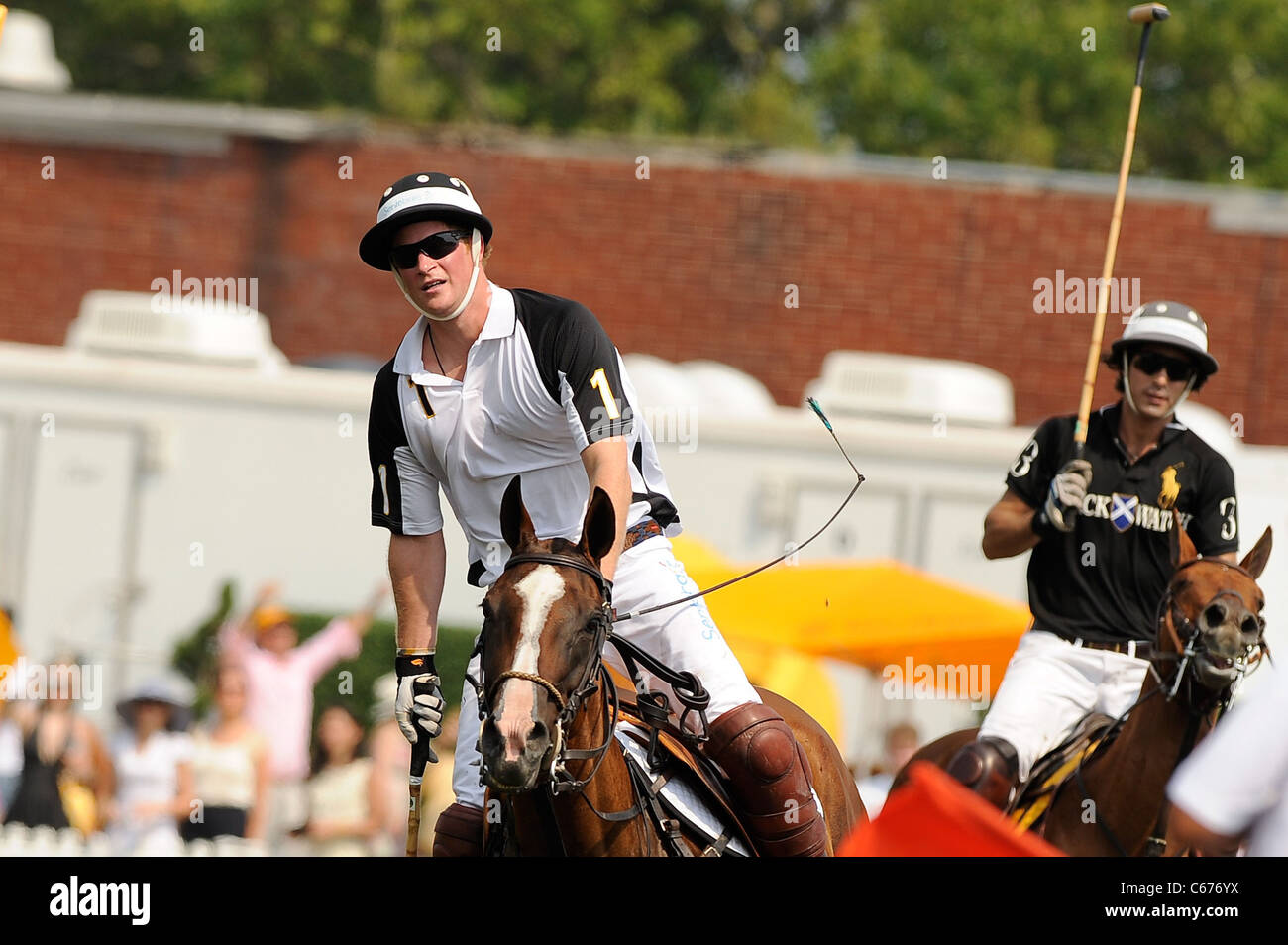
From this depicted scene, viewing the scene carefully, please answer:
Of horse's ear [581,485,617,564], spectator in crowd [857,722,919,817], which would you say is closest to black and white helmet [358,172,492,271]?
horse's ear [581,485,617,564]

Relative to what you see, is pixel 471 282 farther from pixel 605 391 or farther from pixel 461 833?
pixel 461 833

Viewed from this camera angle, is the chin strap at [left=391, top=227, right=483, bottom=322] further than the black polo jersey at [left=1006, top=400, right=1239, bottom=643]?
No

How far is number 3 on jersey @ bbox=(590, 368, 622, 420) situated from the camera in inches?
207

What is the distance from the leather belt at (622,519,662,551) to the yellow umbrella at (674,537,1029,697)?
225 inches

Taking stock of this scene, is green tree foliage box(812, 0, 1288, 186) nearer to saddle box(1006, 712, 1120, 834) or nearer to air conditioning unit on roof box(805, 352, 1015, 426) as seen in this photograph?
air conditioning unit on roof box(805, 352, 1015, 426)

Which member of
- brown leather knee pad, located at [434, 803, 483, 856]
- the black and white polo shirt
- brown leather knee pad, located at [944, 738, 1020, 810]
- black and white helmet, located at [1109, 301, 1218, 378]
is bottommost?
brown leather knee pad, located at [944, 738, 1020, 810]

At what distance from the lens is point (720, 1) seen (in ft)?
128

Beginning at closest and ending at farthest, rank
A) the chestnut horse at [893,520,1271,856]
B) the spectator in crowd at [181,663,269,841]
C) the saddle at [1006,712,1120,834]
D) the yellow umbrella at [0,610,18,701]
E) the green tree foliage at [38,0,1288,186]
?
the chestnut horse at [893,520,1271,856] < the saddle at [1006,712,1120,834] < the spectator in crowd at [181,663,269,841] < the yellow umbrella at [0,610,18,701] < the green tree foliage at [38,0,1288,186]

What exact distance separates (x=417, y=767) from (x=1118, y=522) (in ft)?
10.5

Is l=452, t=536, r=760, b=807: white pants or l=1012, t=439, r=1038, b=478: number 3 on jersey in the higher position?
l=1012, t=439, r=1038, b=478: number 3 on jersey

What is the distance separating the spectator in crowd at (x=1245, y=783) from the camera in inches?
129
